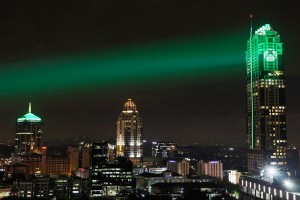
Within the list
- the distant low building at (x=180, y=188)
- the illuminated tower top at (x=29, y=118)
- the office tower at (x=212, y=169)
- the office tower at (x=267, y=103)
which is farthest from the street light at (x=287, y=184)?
the illuminated tower top at (x=29, y=118)

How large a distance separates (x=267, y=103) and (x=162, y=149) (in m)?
32.6

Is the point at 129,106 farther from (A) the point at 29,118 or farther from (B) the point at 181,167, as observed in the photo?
(B) the point at 181,167

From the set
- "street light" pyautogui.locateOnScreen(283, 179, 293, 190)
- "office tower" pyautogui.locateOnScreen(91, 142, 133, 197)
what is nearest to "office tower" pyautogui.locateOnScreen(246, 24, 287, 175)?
"office tower" pyautogui.locateOnScreen(91, 142, 133, 197)

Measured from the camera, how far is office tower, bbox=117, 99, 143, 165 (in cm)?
4825

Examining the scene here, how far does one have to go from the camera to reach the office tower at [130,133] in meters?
48.2

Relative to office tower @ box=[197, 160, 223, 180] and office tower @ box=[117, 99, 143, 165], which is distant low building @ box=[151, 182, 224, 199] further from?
office tower @ box=[117, 99, 143, 165]

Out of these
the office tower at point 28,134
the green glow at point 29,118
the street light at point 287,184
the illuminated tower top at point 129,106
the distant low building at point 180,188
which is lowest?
the distant low building at point 180,188

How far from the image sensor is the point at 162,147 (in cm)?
6044

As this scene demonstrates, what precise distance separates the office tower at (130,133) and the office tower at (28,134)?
1065 centimetres

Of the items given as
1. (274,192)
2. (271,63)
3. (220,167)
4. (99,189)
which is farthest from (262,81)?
(274,192)

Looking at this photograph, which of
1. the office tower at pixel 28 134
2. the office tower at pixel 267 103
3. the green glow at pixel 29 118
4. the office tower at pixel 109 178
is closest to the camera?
the office tower at pixel 109 178

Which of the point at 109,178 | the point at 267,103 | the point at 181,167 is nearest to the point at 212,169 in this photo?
the point at 181,167

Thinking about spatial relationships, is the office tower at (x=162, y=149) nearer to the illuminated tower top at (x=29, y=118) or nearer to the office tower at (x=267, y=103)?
the illuminated tower top at (x=29, y=118)

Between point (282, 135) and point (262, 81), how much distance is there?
387cm
